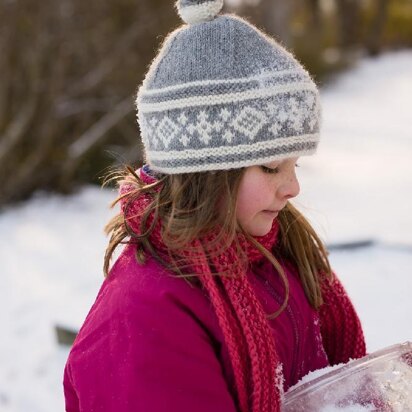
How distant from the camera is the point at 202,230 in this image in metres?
1.29

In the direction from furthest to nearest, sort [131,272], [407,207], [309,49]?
[309,49] → [407,207] → [131,272]

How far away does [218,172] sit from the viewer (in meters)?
1.28

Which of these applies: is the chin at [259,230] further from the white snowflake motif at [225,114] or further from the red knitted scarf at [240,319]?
the white snowflake motif at [225,114]

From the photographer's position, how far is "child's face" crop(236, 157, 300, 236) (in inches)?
51.0

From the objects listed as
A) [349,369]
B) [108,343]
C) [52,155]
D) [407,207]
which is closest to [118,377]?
[108,343]

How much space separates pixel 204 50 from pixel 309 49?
11401 mm

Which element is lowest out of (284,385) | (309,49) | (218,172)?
(284,385)

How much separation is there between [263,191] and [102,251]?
3.07 metres

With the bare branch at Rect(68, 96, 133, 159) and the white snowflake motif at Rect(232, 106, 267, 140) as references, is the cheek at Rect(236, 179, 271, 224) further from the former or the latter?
the bare branch at Rect(68, 96, 133, 159)

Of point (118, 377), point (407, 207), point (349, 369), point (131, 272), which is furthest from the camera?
point (407, 207)

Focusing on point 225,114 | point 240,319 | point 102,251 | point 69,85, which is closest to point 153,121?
point 225,114

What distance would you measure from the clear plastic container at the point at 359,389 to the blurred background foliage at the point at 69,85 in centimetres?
386

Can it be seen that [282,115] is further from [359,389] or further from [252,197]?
[359,389]

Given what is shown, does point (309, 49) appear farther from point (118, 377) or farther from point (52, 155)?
point (118, 377)
